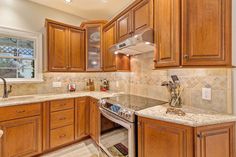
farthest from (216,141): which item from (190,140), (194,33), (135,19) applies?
(135,19)

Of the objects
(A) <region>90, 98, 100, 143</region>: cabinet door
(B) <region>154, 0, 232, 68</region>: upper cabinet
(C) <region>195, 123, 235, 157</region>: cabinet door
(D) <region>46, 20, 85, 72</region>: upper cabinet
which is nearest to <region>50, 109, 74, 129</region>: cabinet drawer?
(A) <region>90, 98, 100, 143</region>: cabinet door

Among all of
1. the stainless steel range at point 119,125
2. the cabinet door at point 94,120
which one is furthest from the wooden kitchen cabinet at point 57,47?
the stainless steel range at point 119,125

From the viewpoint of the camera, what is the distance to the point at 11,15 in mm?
2748

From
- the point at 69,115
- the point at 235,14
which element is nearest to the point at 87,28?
the point at 69,115

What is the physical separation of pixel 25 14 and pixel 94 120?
Result: 7.61ft

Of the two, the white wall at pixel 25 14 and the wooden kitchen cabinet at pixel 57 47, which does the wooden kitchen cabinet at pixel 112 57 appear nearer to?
the wooden kitchen cabinet at pixel 57 47

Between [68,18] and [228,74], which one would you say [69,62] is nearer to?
[68,18]

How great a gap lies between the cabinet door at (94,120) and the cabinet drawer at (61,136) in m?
0.37

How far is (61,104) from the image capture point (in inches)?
106

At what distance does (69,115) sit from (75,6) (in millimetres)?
2125

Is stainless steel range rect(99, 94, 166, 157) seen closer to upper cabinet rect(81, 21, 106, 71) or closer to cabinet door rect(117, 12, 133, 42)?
cabinet door rect(117, 12, 133, 42)

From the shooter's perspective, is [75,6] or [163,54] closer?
[163,54]

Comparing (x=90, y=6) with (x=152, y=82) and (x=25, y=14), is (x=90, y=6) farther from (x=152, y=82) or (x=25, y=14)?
(x=152, y=82)

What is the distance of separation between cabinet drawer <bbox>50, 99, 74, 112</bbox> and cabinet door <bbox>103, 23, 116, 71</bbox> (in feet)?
3.13
